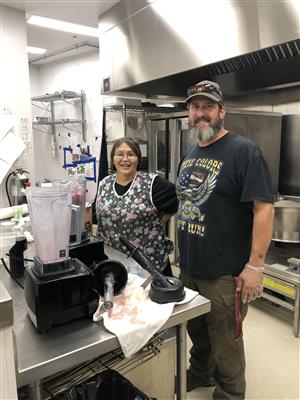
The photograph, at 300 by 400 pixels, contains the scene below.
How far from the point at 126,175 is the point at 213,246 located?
0.68 m

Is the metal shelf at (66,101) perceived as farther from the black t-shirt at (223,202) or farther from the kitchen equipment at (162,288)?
the kitchen equipment at (162,288)

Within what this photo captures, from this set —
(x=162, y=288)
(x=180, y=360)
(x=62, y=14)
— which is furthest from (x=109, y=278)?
(x=62, y=14)

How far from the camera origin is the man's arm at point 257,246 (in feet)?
4.83

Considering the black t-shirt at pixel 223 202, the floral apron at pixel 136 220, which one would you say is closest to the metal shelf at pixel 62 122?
the floral apron at pixel 136 220

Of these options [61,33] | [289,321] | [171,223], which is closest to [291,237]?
[289,321]

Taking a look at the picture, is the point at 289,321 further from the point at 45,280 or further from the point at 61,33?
the point at 61,33

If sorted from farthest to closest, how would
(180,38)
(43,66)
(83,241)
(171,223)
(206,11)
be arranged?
(43,66)
(171,223)
(180,38)
(206,11)
(83,241)

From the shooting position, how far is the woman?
1827 mm

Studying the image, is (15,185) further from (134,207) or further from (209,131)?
(209,131)

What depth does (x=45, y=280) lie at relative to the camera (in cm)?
97

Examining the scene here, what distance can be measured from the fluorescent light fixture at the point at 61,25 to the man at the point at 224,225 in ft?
8.59

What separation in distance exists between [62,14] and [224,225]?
2.76 m

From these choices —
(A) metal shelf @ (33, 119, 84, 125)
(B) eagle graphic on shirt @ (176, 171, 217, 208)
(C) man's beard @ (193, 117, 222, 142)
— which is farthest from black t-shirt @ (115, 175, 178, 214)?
(A) metal shelf @ (33, 119, 84, 125)

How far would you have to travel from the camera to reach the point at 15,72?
3.07m
